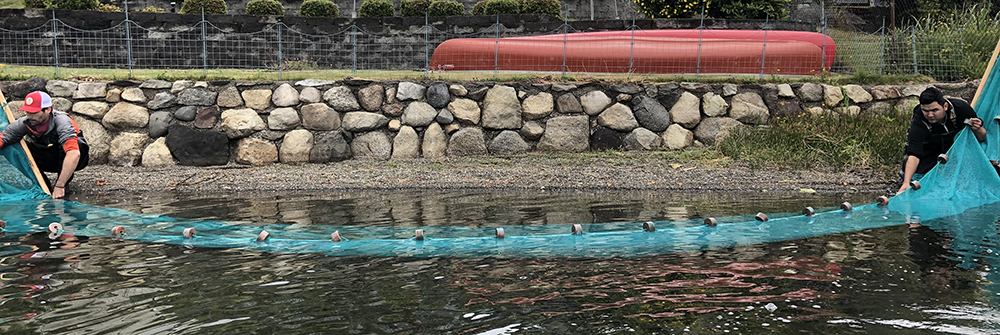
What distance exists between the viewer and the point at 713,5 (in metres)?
16.4

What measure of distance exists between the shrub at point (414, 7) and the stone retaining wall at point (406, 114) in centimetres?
878

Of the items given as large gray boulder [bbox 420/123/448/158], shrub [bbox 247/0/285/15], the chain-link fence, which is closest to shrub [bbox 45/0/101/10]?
shrub [bbox 247/0/285/15]

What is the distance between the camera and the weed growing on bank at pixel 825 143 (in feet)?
32.4

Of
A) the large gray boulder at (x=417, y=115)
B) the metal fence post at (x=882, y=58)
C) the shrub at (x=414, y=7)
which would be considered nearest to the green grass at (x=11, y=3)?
the shrub at (x=414, y=7)

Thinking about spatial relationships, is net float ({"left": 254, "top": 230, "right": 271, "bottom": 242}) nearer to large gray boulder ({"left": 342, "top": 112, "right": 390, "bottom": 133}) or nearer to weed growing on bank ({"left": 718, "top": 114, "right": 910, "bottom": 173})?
large gray boulder ({"left": 342, "top": 112, "right": 390, "bottom": 133})

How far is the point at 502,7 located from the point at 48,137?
12.2 metres

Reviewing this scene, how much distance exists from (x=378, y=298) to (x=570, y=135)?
7.02 m

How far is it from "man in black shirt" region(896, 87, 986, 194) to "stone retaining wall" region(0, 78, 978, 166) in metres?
3.53

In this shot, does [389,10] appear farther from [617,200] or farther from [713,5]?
[617,200]

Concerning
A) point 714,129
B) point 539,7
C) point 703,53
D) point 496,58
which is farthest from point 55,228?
point 539,7

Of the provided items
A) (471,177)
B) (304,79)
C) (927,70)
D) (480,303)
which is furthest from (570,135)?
(480,303)

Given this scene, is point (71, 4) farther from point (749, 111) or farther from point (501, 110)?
point (749, 111)

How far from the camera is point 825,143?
10.2 m

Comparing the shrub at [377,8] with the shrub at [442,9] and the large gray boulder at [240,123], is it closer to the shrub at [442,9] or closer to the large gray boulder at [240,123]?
the shrub at [442,9]
